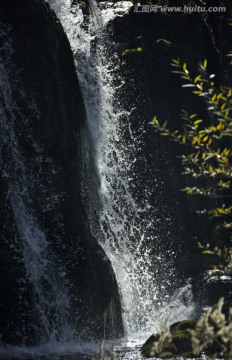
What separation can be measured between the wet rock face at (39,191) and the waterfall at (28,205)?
0.03 m

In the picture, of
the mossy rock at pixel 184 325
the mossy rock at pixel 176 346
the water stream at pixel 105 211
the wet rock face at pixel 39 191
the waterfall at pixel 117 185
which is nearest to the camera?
the mossy rock at pixel 176 346

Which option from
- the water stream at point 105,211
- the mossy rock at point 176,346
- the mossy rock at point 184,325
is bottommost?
the mossy rock at point 176,346

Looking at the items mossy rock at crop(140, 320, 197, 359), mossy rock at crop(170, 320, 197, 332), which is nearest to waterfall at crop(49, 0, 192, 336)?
mossy rock at crop(170, 320, 197, 332)

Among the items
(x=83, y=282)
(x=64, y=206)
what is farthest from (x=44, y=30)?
(x=83, y=282)

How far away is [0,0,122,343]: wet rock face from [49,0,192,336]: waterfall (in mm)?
2248

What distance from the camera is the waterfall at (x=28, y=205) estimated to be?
1455 centimetres

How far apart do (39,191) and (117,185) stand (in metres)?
6.26

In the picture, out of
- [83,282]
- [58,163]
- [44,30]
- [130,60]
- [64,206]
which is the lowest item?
[83,282]

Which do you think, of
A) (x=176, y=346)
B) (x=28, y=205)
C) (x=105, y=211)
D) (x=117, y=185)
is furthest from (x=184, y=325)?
(x=117, y=185)

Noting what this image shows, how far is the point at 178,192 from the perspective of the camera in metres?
25.5

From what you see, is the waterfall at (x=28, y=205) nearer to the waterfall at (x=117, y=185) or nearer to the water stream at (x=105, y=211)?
the water stream at (x=105, y=211)

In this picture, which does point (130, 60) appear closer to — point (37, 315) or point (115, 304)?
point (115, 304)

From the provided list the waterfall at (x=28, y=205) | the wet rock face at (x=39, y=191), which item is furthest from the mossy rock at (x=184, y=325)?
the waterfall at (x=28, y=205)

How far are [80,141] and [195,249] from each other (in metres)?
9.36
